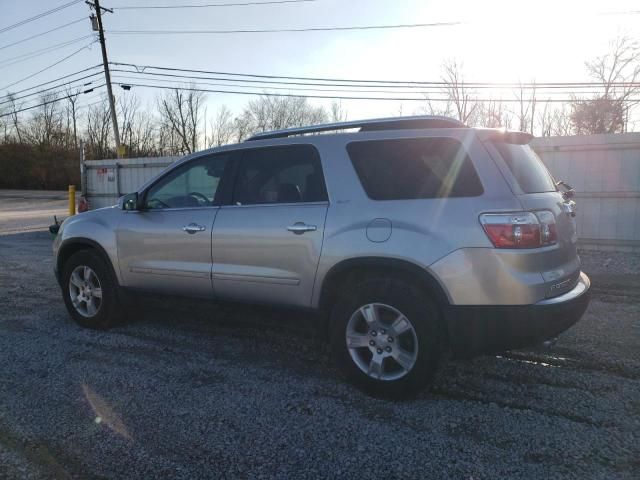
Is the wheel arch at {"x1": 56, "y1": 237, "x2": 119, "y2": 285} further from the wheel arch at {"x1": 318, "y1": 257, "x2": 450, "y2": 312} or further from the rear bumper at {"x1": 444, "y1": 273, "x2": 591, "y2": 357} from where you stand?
the rear bumper at {"x1": 444, "y1": 273, "x2": 591, "y2": 357}

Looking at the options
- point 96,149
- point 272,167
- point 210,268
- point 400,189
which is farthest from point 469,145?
point 96,149

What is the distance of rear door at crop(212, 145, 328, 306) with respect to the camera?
11.3 feet

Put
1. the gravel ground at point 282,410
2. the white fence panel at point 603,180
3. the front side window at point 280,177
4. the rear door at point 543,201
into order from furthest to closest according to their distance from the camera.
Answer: the white fence panel at point 603,180 < the front side window at point 280,177 < the rear door at point 543,201 < the gravel ground at point 282,410

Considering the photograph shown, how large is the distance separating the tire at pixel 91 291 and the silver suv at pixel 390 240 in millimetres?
825

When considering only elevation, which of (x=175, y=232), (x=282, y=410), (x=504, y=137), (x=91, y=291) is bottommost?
(x=282, y=410)

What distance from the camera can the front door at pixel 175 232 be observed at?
13.1 ft

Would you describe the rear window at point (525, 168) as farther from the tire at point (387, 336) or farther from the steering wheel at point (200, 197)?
the steering wheel at point (200, 197)

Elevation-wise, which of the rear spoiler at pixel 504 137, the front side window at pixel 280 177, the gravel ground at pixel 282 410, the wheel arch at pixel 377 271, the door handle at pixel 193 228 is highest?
the rear spoiler at pixel 504 137

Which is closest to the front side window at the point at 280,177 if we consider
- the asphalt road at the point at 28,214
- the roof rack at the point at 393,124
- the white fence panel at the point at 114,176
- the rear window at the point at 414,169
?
the roof rack at the point at 393,124

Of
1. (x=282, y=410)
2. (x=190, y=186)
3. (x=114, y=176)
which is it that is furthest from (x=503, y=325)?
(x=114, y=176)

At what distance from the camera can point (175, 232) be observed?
163 inches

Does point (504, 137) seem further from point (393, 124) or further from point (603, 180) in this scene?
point (603, 180)

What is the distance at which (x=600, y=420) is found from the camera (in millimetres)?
2850

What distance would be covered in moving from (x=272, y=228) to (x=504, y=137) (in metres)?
1.77
